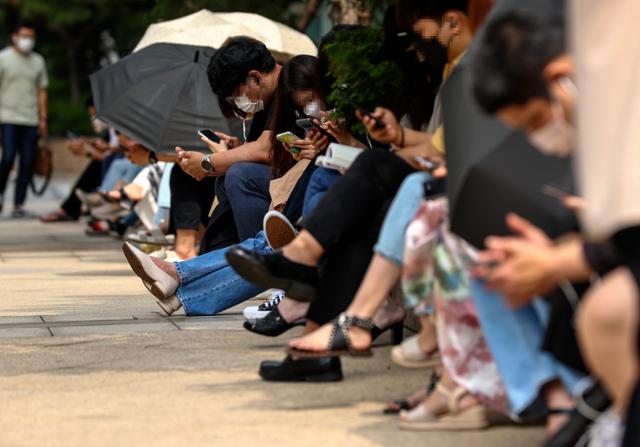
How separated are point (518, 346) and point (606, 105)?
3.11ft

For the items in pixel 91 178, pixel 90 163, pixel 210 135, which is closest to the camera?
pixel 210 135

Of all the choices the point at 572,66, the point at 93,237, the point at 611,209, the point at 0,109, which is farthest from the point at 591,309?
the point at 0,109

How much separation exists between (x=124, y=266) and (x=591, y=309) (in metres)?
7.32

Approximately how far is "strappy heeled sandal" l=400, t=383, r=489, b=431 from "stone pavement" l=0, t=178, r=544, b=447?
0.12 ft

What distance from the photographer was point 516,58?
3580 millimetres

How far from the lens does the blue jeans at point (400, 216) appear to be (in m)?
4.54

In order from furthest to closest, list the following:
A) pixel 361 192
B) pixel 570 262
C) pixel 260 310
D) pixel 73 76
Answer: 1. pixel 73 76
2. pixel 260 310
3. pixel 361 192
4. pixel 570 262

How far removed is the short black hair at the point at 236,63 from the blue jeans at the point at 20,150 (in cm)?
921

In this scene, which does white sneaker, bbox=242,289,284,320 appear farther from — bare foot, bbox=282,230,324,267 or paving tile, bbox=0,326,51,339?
paving tile, bbox=0,326,51,339

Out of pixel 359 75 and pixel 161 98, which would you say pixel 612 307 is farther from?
pixel 161 98

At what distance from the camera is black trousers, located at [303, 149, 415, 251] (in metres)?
4.94

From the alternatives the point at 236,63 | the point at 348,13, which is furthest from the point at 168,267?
the point at 348,13

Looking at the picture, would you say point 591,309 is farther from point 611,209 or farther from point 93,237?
point 93,237

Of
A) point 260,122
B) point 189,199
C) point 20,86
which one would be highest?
point 260,122
